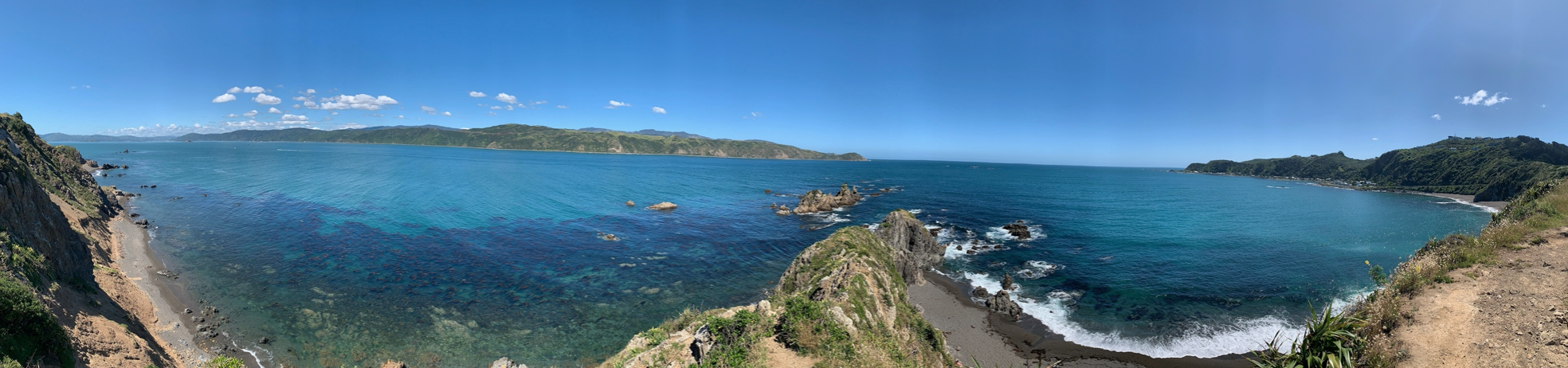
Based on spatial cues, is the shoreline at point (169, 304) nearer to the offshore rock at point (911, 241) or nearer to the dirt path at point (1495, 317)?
the offshore rock at point (911, 241)

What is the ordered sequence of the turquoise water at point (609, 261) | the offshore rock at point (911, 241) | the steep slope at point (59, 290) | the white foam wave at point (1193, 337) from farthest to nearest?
1. the offshore rock at point (911, 241)
2. the white foam wave at point (1193, 337)
3. the turquoise water at point (609, 261)
4. the steep slope at point (59, 290)

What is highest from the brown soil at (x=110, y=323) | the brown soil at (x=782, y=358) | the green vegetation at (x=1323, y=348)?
the green vegetation at (x=1323, y=348)

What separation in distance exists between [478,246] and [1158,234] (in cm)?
6718

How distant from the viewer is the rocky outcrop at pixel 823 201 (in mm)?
62438

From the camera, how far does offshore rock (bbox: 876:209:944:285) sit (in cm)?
3516

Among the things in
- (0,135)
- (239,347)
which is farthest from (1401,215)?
(0,135)

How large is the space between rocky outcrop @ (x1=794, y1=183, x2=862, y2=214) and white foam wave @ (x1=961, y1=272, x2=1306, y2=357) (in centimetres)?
3594

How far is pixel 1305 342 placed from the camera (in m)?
9.95

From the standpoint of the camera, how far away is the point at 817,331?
1388 cm

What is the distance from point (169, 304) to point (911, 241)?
44113 millimetres

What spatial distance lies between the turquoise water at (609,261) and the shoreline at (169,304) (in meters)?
0.86

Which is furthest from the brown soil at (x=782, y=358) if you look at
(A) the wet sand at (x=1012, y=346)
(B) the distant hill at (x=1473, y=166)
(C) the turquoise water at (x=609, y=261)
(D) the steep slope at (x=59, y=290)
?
(B) the distant hill at (x=1473, y=166)

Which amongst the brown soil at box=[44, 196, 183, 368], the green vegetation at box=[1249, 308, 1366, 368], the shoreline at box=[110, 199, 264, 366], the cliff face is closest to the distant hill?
the green vegetation at box=[1249, 308, 1366, 368]

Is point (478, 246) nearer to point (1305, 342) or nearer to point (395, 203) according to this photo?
point (395, 203)
